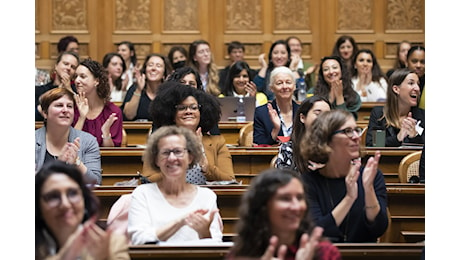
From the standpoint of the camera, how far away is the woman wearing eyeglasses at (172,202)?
13.1 feet

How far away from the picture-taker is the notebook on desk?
7.99 m

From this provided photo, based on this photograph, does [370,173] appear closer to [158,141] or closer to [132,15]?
[158,141]

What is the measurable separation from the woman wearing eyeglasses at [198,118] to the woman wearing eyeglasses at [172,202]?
3.16 feet

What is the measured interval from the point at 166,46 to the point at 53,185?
26.6 ft

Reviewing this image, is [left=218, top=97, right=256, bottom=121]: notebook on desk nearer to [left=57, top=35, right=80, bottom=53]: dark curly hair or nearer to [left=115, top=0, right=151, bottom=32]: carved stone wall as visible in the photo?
[left=57, top=35, right=80, bottom=53]: dark curly hair

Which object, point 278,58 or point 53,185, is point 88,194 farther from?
point 278,58

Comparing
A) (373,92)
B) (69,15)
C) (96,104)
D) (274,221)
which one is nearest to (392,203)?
(274,221)

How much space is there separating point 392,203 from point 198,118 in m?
1.23

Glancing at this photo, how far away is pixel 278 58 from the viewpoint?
9.77 m

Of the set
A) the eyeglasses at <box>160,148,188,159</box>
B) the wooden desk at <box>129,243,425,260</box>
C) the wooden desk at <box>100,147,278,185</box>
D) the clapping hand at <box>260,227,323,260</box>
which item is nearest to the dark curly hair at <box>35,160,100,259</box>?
the wooden desk at <box>129,243,425,260</box>

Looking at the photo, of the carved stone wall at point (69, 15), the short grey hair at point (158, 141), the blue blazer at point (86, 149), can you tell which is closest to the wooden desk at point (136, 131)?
the blue blazer at point (86, 149)

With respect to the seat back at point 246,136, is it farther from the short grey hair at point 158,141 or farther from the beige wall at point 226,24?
the beige wall at point 226,24

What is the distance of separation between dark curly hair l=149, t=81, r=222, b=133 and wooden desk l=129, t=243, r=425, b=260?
6.05 ft

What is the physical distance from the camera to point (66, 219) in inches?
120
